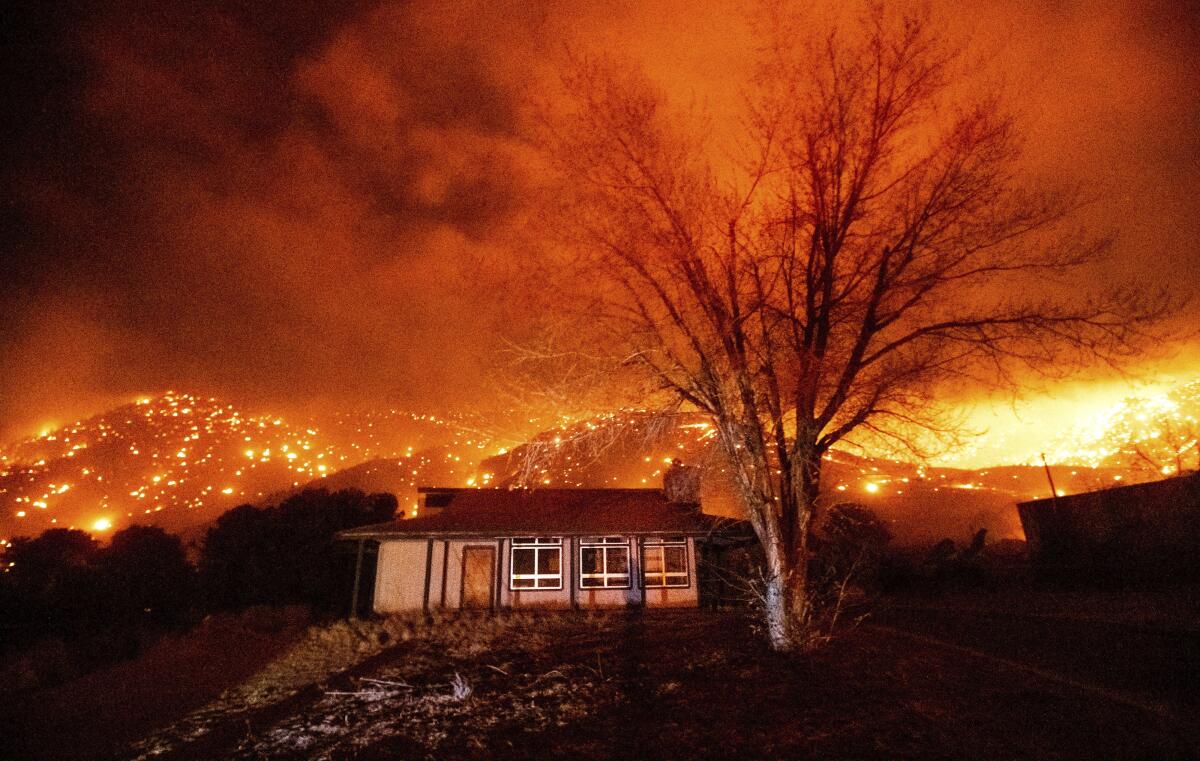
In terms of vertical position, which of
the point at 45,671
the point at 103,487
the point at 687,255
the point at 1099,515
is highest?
the point at 103,487

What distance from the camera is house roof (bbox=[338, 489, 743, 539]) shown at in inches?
758

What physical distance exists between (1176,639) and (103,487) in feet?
450

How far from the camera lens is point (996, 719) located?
6.42 meters

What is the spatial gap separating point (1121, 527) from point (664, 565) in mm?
15940

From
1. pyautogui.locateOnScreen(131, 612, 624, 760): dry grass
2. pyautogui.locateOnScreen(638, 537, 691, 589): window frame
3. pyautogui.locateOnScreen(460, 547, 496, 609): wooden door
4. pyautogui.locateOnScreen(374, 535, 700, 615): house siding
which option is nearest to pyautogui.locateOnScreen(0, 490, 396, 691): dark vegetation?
pyautogui.locateOnScreen(374, 535, 700, 615): house siding

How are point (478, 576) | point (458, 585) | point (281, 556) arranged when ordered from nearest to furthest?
point (458, 585)
point (478, 576)
point (281, 556)

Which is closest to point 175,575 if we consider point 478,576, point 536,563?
point 478,576

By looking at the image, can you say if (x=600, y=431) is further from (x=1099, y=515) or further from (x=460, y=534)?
(x=1099, y=515)

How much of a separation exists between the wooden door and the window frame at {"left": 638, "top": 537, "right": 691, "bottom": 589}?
5.48m

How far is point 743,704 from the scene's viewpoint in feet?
22.5

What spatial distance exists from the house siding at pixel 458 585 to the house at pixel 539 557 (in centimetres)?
3

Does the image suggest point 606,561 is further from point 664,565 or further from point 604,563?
point 664,565

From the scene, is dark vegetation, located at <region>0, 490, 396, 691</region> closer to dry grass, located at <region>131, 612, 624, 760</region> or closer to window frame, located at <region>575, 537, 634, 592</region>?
window frame, located at <region>575, 537, 634, 592</region>

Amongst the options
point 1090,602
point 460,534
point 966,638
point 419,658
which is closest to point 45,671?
point 460,534
